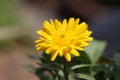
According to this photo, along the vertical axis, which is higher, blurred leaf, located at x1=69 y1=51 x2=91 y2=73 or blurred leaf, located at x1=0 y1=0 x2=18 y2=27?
blurred leaf, located at x1=0 y1=0 x2=18 y2=27

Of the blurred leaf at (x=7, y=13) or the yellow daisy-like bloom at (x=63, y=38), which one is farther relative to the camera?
the blurred leaf at (x=7, y=13)

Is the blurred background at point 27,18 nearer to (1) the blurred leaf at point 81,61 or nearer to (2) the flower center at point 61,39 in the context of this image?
(1) the blurred leaf at point 81,61

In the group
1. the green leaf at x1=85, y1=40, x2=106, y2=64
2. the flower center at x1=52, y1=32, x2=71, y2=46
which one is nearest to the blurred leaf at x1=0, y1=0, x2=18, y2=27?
the green leaf at x1=85, y1=40, x2=106, y2=64

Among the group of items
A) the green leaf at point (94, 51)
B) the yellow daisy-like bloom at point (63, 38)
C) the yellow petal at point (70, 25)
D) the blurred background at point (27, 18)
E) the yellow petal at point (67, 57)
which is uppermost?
the blurred background at point (27, 18)

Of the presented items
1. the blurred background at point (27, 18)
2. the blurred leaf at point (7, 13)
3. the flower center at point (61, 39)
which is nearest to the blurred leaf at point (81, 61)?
the flower center at point (61, 39)

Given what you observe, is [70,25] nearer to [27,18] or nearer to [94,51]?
[94,51]

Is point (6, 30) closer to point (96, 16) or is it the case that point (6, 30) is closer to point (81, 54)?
point (96, 16)

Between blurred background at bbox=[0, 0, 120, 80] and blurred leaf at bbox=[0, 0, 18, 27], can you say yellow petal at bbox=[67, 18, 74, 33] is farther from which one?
blurred leaf at bbox=[0, 0, 18, 27]
